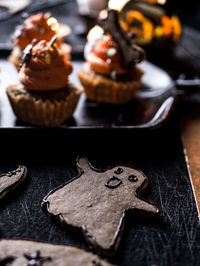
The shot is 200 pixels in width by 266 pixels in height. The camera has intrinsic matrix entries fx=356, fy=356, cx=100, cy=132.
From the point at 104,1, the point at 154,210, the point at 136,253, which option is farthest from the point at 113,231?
the point at 104,1

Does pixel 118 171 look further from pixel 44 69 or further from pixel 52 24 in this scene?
pixel 52 24

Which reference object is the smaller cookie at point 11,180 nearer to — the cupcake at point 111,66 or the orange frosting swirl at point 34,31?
the cupcake at point 111,66

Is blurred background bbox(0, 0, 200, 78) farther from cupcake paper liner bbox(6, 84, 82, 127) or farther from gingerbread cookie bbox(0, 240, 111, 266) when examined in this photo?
gingerbread cookie bbox(0, 240, 111, 266)

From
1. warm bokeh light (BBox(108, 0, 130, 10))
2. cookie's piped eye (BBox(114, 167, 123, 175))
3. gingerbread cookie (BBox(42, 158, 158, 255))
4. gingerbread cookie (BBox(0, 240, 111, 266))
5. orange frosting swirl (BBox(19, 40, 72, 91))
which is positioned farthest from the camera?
warm bokeh light (BBox(108, 0, 130, 10))

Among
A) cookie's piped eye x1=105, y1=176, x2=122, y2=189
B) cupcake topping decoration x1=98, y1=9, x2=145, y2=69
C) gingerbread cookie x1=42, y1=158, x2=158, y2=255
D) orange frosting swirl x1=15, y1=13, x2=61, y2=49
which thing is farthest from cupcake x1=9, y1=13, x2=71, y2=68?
cookie's piped eye x1=105, y1=176, x2=122, y2=189

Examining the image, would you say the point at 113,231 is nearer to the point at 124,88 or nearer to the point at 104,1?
the point at 124,88
